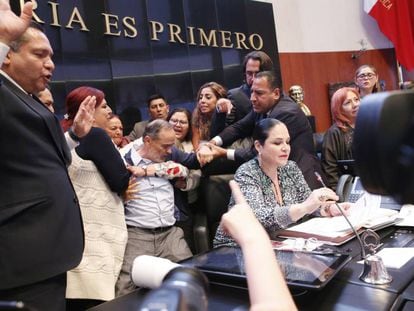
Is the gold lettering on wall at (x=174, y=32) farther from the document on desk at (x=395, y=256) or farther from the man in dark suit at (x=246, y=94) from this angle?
the document on desk at (x=395, y=256)

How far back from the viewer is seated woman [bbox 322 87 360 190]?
2.62 meters

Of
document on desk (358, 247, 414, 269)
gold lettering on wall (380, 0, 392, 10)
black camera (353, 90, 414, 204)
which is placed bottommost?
document on desk (358, 247, 414, 269)

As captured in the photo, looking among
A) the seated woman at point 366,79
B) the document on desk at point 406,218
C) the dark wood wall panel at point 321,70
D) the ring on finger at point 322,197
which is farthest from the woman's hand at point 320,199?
the dark wood wall panel at point 321,70

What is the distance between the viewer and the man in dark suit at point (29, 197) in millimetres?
1175

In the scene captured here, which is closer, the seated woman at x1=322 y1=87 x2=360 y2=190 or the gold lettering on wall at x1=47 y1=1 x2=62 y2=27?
the seated woman at x1=322 y1=87 x2=360 y2=190

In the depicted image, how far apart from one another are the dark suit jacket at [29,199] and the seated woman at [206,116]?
1.61m

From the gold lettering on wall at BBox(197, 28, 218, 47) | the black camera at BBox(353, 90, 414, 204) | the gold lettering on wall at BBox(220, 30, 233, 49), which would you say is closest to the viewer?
the black camera at BBox(353, 90, 414, 204)

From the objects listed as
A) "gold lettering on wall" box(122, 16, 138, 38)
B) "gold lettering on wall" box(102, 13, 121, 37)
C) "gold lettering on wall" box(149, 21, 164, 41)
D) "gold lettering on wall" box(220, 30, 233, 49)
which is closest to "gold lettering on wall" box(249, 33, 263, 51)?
"gold lettering on wall" box(220, 30, 233, 49)

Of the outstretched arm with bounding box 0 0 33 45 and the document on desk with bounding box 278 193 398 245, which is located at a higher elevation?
the outstretched arm with bounding box 0 0 33 45

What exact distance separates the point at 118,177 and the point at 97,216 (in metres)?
0.20

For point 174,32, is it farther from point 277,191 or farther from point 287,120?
point 277,191

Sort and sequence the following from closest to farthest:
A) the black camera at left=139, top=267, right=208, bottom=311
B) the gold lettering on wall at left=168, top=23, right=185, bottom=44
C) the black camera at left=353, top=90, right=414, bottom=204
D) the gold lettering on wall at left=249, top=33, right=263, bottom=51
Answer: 1. the black camera at left=139, top=267, right=208, bottom=311
2. the black camera at left=353, top=90, right=414, bottom=204
3. the gold lettering on wall at left=168, top=23, right=185, bottom=44
4. the gold lettering on wall at left=249, top=33, right=263, bottom=51

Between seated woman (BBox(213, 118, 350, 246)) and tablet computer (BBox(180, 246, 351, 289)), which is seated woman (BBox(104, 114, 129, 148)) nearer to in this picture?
seated woman (BBox(213, 118, 350, 246))

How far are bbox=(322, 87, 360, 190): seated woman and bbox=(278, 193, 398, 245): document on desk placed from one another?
31.2 inches
